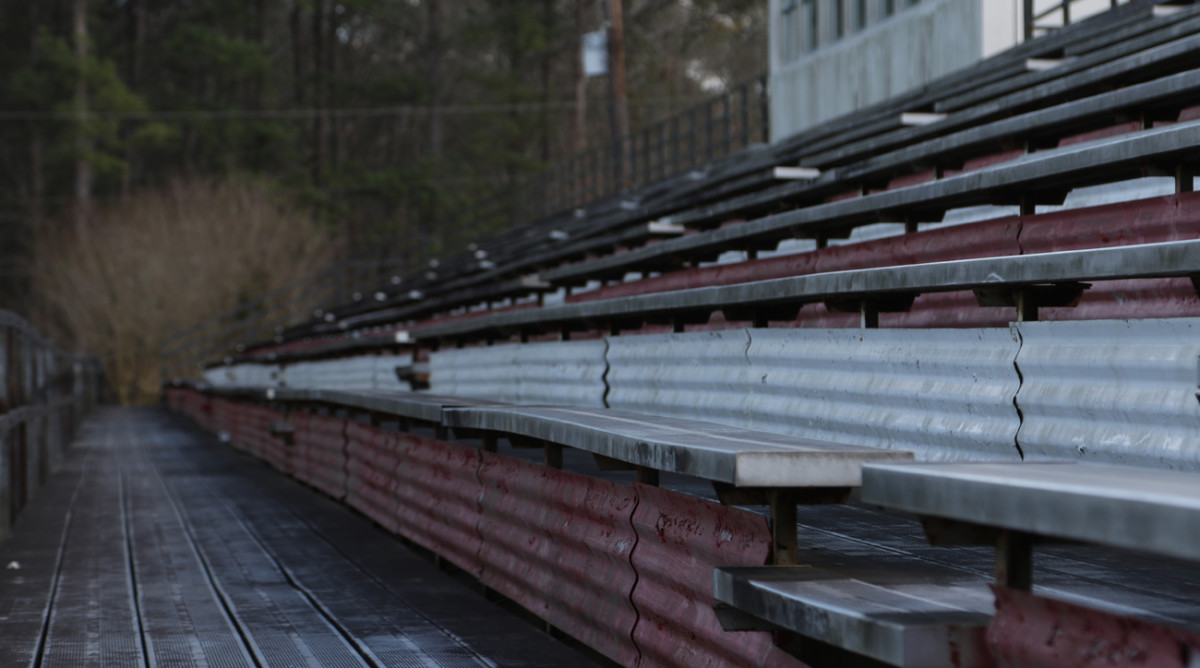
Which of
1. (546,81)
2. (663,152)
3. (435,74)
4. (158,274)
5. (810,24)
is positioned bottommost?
(158,274)

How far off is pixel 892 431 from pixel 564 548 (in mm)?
1392

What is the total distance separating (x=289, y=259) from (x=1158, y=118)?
109 ft

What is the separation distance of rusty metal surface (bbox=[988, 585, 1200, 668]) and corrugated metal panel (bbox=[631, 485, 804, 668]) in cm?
94

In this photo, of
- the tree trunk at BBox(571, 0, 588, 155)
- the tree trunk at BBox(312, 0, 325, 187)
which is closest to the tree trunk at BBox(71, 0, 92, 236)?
the tree trunk at BBox(312, 0, 325, 187)

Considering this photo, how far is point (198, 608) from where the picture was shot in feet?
19.9

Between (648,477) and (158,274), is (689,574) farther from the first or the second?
(158,274)

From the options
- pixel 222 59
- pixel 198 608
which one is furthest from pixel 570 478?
pixel 222 59

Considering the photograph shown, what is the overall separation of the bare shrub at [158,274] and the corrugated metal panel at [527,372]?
26409 mm

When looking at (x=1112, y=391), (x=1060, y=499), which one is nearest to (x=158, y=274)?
(x=1112, y=391)

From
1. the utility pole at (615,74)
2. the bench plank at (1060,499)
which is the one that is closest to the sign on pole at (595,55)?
the utility pole at (615,74)

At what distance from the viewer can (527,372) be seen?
30.1 feet

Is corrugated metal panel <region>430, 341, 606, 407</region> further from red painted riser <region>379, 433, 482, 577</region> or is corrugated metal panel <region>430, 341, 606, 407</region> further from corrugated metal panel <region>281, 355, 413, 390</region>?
corrugated metal panel <region>281, 355, 413, 390</region>

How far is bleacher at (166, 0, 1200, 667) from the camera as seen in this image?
2.39 metres

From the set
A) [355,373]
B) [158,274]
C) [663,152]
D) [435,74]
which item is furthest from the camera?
[435,74]
